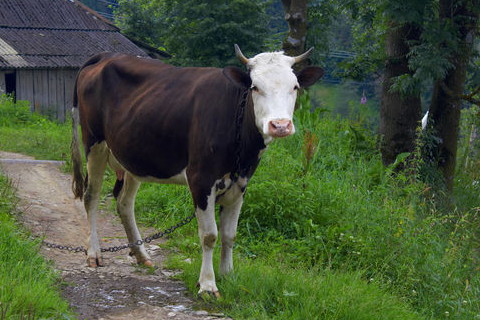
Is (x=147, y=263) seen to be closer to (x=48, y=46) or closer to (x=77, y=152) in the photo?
(x=77, y=152)

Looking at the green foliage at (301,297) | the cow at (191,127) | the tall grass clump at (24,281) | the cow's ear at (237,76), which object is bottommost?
the green foliage at (301,297)

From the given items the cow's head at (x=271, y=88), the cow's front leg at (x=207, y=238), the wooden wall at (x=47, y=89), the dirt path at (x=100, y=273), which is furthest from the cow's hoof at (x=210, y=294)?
the wooden wall at (x=47, y=89)

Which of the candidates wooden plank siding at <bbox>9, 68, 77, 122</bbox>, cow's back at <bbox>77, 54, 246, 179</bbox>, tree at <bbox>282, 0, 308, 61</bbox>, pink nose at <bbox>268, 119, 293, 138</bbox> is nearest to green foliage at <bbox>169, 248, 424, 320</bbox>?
cow's back at <bbox>77, 54, 246, 179</bbox>

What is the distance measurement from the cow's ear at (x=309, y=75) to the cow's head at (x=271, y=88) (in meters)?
0.18

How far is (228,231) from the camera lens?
5059 millimetres

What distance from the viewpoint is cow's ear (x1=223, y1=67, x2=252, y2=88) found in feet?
15.0

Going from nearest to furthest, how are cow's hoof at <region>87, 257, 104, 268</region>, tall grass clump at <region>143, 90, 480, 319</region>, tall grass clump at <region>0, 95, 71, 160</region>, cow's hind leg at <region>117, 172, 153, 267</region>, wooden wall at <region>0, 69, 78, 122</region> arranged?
1. tall grass clump at <region>143, 90, 480, 319</region>
2. cow's hoof at <region>87, 257, 104, 268</region>
3. cow's hind leg at <region>117, 172, 153, 267</region>
4. tall grass clump at <region>0, 95, 71, 160</region>
5. wooden wall at <region>0, 69, 78, 122</region>

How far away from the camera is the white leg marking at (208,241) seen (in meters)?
4.76

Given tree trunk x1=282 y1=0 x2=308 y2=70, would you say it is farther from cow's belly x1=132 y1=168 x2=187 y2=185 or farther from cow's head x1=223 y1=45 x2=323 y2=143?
cow's head x1=223 y1=45 x2=323 y2=143

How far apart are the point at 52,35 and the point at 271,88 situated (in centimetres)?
2085

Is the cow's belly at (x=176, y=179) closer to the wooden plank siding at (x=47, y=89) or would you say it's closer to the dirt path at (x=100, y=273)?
the dirt path at (x=100, y=273)

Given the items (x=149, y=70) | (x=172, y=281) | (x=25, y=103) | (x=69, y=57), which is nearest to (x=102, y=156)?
(x=149, y=70)

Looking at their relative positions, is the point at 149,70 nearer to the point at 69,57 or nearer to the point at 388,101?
the point at 388,101

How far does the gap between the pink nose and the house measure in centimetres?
1767
